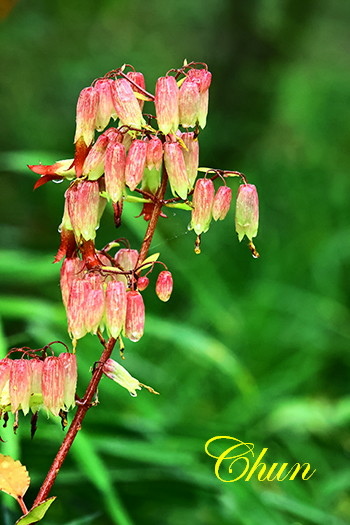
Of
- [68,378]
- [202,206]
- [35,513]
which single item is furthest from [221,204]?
[35,513]

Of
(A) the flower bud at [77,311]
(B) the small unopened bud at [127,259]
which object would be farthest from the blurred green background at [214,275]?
(A) the flower bud at [77,311]

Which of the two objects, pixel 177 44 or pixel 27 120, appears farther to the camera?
pixel 177 44

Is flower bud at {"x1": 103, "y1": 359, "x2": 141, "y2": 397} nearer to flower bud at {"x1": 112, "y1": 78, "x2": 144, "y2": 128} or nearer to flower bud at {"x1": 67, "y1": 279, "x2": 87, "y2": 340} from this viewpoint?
flower bud at {"x1": 67, "y1": 279, "x2": 87, "y2": 340}

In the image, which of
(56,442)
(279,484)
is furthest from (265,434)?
(56,442)

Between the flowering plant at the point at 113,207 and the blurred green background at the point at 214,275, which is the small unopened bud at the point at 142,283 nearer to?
the flowering plant at the point at 113,207

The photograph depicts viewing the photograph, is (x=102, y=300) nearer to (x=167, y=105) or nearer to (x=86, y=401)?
(x=86, y=401)

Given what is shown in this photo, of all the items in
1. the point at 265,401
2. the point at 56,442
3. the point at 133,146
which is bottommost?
the point at 265,401

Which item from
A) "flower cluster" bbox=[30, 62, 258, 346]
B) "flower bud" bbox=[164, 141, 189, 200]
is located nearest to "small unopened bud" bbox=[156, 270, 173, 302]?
"flower cluster" bbox=[30, 62, 258, 346]

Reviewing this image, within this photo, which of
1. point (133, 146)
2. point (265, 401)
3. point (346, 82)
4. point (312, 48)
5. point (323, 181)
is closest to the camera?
point (133, 146)

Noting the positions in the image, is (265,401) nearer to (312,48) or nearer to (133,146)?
(133,146)
